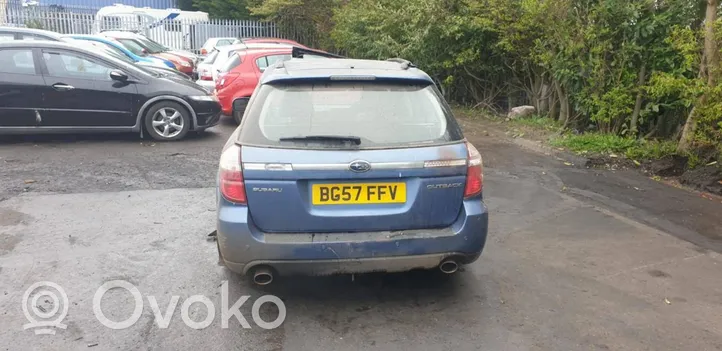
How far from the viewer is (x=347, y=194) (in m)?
3.50

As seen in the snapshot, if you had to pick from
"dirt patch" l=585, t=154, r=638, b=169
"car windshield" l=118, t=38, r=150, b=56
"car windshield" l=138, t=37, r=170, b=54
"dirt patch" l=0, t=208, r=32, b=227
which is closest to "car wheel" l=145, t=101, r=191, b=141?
"dirt patch" l=0, t=208, r=32, b=227

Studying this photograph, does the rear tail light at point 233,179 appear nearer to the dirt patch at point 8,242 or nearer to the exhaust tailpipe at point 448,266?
the exhaust tailpipe at point 448,266

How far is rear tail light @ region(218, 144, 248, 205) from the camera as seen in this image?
3.47 metres

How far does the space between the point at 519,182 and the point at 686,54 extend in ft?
8.79

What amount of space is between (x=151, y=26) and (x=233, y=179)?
26184 mm

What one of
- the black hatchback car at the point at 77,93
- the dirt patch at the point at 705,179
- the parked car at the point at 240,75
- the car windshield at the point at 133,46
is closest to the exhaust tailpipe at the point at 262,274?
the dirt patch at the point at 705,179

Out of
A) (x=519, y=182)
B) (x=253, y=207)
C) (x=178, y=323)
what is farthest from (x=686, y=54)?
(x=178, y=323)

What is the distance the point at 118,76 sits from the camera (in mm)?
8672

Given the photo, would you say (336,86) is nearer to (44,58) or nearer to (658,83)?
(658,83)

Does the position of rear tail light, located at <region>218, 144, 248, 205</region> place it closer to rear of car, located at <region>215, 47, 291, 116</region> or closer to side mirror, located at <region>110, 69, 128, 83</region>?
side mirror, located at <region>110, 69, 128, 83</region>

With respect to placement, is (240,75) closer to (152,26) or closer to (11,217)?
(11,217)

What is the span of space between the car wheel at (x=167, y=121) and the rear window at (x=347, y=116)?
18.7 ft

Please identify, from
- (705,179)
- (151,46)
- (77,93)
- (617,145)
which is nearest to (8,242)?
(77,93)

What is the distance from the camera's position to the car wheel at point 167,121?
9.03 m
